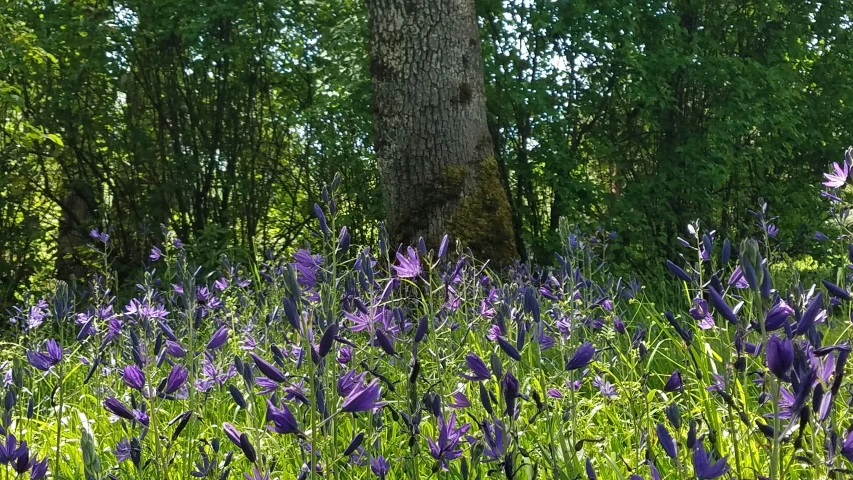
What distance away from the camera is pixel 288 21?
7922mm

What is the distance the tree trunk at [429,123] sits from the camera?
16.8ft

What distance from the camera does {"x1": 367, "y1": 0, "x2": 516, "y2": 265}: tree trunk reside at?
5105 mm

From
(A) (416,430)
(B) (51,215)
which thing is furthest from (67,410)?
(B) (51,215)

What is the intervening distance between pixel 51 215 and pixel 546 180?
18.5ft

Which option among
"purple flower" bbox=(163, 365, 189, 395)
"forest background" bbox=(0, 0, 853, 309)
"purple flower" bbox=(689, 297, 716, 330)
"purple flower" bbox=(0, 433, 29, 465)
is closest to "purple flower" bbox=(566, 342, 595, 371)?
"purple flower" bbox=(689, 297, 716, 330)

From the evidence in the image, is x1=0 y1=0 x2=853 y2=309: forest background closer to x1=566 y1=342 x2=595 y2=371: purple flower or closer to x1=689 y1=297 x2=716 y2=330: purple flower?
x1=689 y1=297 x2=716 y2=330: purple flower

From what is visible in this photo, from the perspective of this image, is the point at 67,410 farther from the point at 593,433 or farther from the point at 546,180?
the point at 546,180

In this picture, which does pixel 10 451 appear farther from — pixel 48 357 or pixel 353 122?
pixel 353 122

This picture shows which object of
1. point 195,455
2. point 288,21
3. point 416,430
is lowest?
point 195,455

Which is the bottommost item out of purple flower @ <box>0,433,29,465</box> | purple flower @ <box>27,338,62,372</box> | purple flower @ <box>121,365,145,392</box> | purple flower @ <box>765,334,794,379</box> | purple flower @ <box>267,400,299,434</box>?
purple flower @ <box>0,433,29,465</box>

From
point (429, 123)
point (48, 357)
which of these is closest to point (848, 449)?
point (48, 357)

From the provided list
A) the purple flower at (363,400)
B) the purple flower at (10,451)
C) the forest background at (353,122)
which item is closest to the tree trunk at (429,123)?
Answer: the forest background at (353,122)

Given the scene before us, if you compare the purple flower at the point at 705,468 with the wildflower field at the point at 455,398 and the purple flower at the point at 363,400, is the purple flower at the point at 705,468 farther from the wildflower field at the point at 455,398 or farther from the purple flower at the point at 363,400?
the purple flower at the point at 363,400

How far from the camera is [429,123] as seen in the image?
511 centimetres
